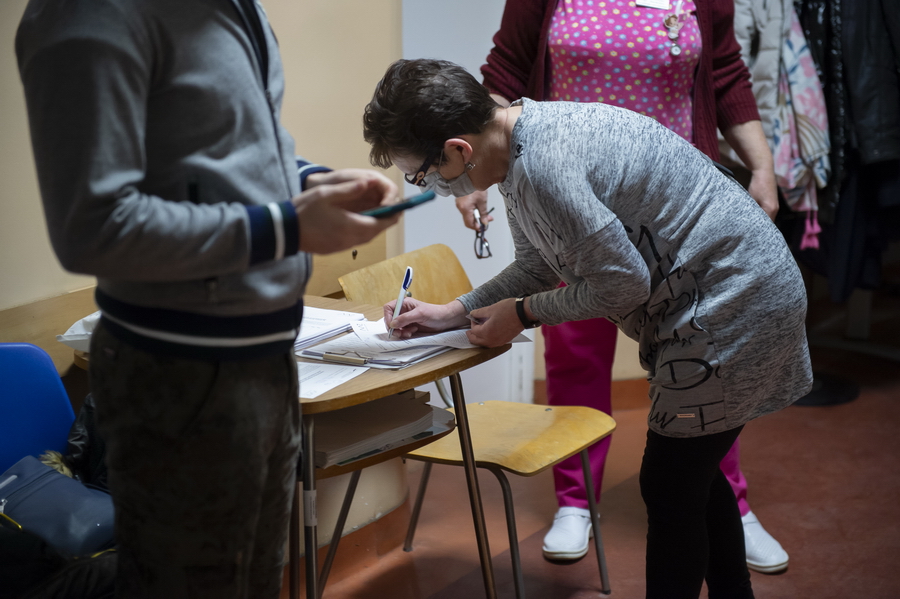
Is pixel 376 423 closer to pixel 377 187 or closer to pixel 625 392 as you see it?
pixel 377 187

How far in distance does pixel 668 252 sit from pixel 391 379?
19.8 inches

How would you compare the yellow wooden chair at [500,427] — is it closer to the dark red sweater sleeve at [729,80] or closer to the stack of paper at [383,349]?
the stack of paper at [383,349]

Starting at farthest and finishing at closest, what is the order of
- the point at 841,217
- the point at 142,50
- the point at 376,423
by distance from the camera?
the point at 841,217 → the point at 376,423 → the point at 142,50

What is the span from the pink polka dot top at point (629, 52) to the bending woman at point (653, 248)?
57cm

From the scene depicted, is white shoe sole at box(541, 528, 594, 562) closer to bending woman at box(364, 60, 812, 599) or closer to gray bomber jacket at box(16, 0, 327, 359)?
bending woman at box(364, 60, 812, 599)

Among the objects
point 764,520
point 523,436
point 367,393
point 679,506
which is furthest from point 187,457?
point 764,520

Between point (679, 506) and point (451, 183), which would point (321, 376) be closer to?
point (451, 183)

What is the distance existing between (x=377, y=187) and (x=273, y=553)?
1.50ft

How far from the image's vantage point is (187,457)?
0.84 metres

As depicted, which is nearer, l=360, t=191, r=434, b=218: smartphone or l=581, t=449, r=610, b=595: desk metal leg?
l=360, t=191, r=434, b=218: smartphone

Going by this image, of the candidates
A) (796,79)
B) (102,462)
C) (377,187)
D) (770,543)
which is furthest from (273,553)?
(796,79)

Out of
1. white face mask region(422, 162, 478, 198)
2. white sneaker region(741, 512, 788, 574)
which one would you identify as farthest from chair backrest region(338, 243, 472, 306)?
white sneaker region(741, 512, 788, 574)

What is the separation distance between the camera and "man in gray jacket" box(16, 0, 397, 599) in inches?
28.2

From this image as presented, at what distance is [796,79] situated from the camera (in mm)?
2678
